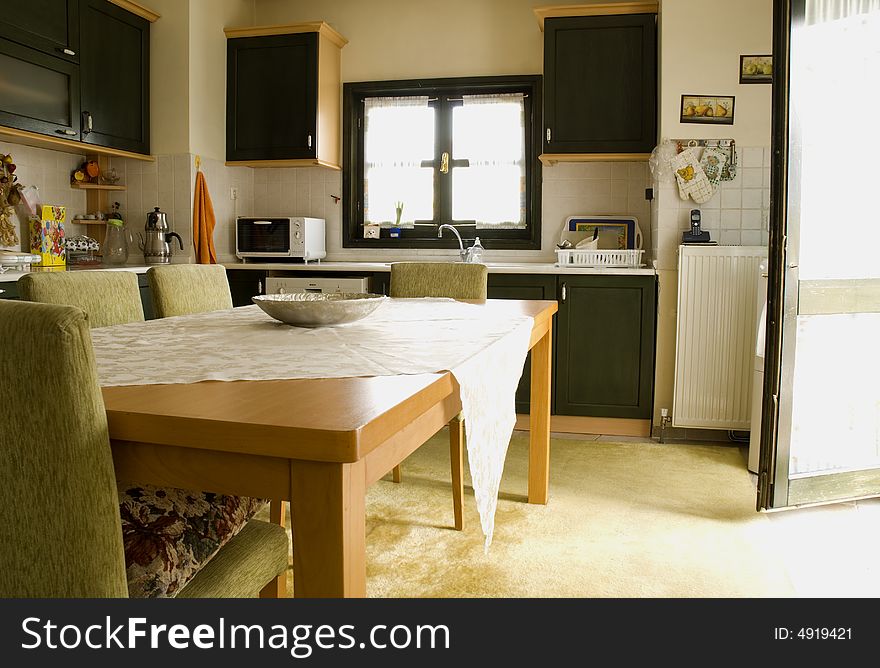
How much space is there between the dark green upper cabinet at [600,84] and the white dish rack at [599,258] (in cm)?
53

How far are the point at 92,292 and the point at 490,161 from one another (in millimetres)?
2922

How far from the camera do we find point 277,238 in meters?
4.50

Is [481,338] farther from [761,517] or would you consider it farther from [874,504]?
[874,504]

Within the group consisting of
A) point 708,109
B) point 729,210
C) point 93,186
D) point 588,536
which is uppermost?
point 708,109

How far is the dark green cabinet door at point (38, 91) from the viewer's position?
11.3 ft

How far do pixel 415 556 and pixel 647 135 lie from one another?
2.62 meters

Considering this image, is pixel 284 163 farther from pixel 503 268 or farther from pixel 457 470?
pixel 457 470

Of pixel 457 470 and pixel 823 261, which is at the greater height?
pixel 823 261

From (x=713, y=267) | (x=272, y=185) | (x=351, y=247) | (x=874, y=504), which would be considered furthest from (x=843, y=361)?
(x=272, y=185)

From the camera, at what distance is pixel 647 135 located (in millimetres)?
4004

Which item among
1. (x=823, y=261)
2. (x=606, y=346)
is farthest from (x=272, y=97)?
(x=823, y=261)

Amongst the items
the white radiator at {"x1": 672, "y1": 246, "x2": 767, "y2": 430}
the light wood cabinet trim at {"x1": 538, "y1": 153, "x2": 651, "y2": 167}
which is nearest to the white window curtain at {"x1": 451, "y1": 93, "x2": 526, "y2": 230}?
the light wood cabinet trim at {"x1": 538, "y1": 153, "x2": 651, "y2": 167}

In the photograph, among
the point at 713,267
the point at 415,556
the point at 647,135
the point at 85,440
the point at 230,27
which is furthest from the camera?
the point at 230,27

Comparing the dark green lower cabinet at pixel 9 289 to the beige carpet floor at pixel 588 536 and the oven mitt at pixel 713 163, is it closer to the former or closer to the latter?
the beige carpet floor at pixel 588 536
